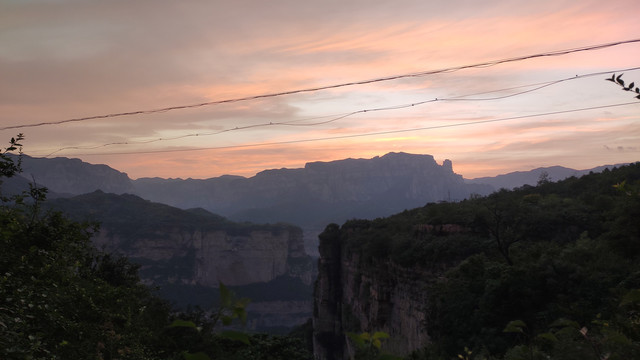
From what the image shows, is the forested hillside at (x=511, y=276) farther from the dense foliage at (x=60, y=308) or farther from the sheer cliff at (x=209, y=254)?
the sheer cliff at (x=209, y=254)

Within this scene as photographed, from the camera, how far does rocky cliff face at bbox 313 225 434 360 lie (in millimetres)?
33844

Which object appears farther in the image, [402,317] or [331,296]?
[331,296]

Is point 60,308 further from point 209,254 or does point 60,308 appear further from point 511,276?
point 209,254

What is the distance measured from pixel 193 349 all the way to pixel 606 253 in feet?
53.9

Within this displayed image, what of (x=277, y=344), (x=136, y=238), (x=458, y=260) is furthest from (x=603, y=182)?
(x=136, y=238)

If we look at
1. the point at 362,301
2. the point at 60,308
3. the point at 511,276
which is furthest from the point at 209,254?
the point at 60,308

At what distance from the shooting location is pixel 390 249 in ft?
133

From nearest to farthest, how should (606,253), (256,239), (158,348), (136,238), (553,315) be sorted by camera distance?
(158,348) → (553,315) → (606,253) → (136,238) → (256,239)

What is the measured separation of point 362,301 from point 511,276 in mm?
29887

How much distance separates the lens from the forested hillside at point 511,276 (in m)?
9.88

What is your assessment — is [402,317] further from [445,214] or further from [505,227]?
[505,227]

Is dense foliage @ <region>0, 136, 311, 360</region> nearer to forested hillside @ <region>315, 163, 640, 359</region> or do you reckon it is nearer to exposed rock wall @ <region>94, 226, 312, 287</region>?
forested hillside @ <region>315, 163, 640, 359</region>

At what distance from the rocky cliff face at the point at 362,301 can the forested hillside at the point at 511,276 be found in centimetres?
15

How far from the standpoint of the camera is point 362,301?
4722cm
